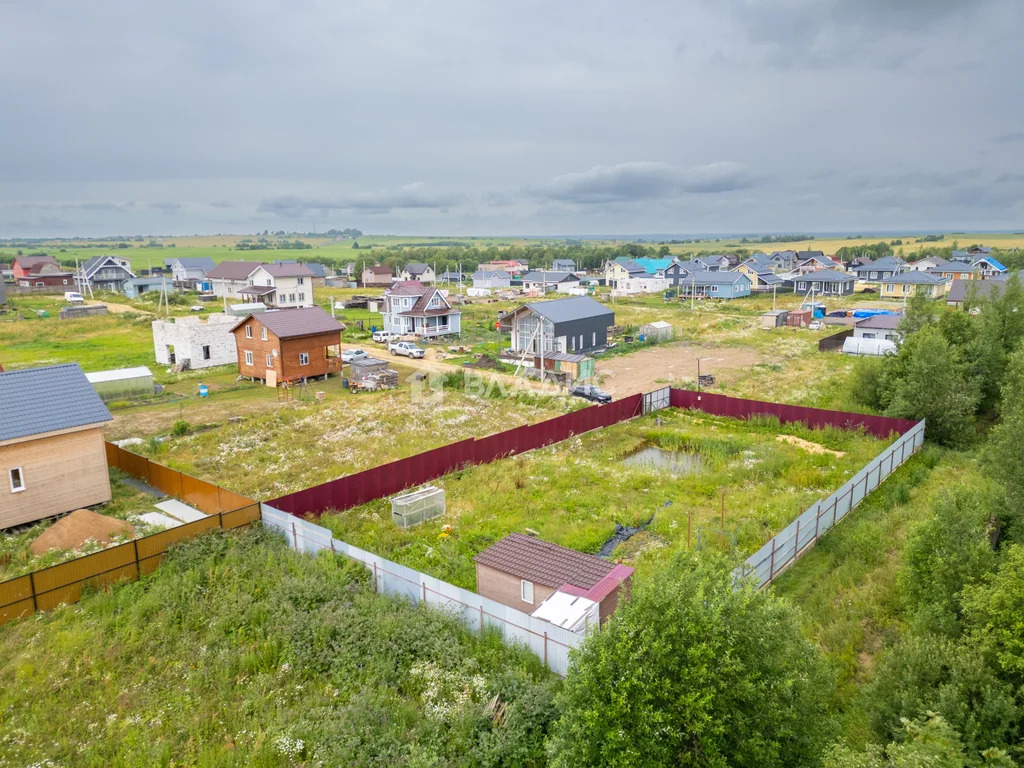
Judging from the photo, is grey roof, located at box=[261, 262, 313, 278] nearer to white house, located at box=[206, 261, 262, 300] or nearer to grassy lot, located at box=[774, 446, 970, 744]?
white house, located at box=[206, 261, 262, 300]

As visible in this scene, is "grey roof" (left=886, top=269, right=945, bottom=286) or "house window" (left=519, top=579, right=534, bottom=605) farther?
"grey roof" (left=886, top=269, right=945, bottom=286)

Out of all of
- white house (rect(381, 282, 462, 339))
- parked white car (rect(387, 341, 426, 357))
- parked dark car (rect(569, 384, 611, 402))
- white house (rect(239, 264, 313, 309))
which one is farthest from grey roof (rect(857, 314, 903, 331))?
white house (rect(239, 264, 313, 309))

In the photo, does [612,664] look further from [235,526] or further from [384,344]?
[384,344]

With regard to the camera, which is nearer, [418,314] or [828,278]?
[418,314]

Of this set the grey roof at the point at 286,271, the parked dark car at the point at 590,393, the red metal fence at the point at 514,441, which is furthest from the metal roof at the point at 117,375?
the grey roof at the point at 286,271

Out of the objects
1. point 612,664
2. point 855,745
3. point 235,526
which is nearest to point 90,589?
point 235,526

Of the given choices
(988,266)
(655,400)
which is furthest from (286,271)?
(988,266)

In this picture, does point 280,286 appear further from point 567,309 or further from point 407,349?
point 567,309
